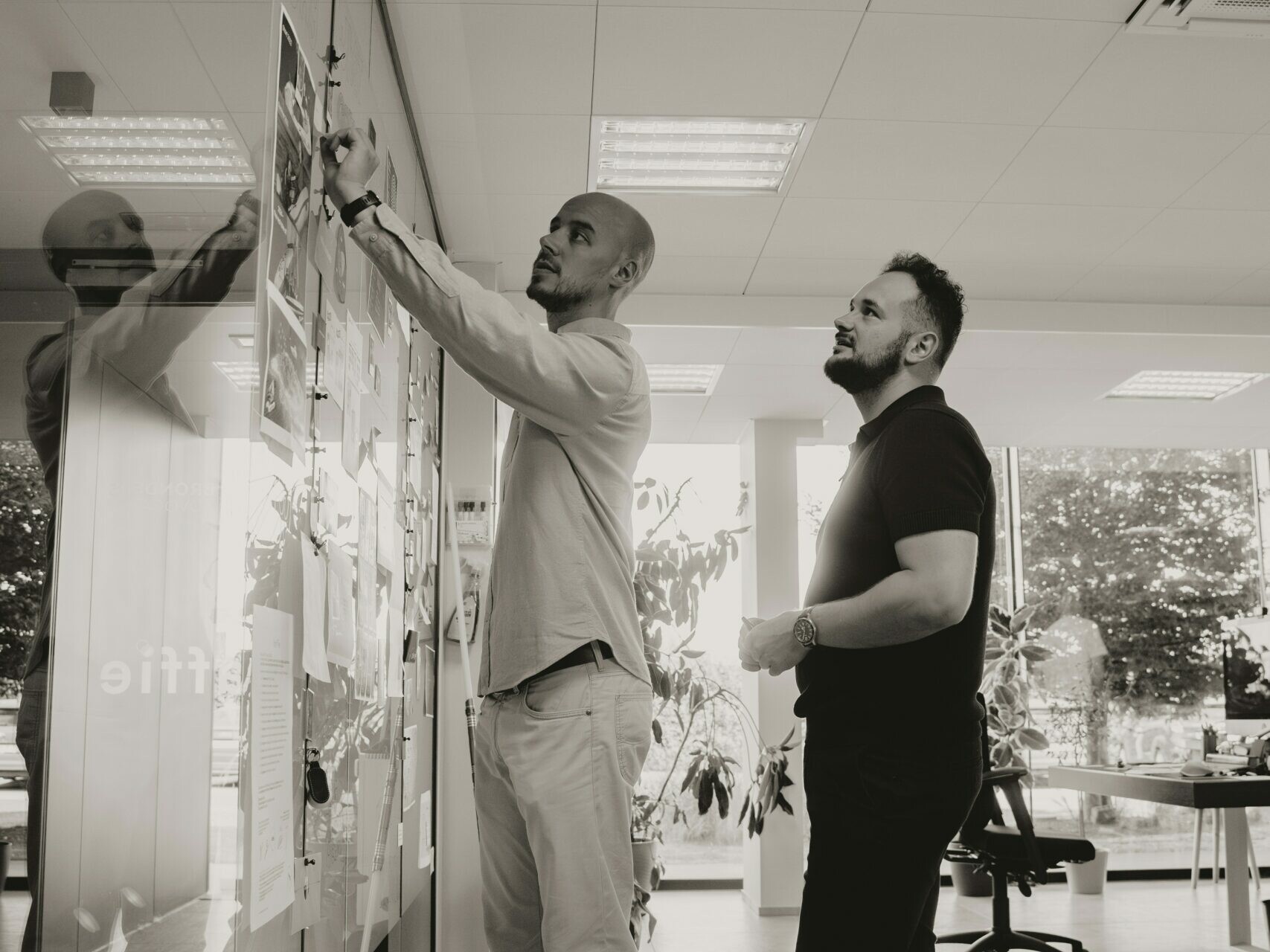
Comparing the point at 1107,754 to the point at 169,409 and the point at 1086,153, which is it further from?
the point at 169,409

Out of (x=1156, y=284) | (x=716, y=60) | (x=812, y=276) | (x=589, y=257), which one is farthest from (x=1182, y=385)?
(x=589, y=257)

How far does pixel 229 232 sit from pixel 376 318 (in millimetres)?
1192

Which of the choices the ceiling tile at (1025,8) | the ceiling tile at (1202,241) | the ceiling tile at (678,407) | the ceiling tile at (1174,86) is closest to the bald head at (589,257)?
the ceiling tile at (1025,8)

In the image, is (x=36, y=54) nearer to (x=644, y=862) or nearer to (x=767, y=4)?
(x=767, y=4)

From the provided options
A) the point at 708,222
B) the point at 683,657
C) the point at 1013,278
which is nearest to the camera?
the point at 708,222

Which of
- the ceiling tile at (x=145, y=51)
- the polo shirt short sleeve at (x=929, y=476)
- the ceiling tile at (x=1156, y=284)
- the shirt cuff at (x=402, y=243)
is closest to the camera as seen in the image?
the ceiling tile at (x=145, y=51)

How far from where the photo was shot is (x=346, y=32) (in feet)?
6.92

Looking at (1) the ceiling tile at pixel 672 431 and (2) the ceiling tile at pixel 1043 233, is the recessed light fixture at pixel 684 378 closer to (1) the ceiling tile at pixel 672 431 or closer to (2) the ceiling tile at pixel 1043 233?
(1) the ceiling tile at pixel 672 431

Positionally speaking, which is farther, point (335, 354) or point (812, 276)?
point (812, 276)

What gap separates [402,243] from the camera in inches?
51.5

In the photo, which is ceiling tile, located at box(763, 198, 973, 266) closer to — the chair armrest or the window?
the chair armrest

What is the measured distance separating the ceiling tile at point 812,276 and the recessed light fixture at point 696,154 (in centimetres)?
68

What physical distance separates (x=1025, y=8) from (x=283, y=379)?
217 centimetres

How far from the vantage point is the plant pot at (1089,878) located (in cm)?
614
